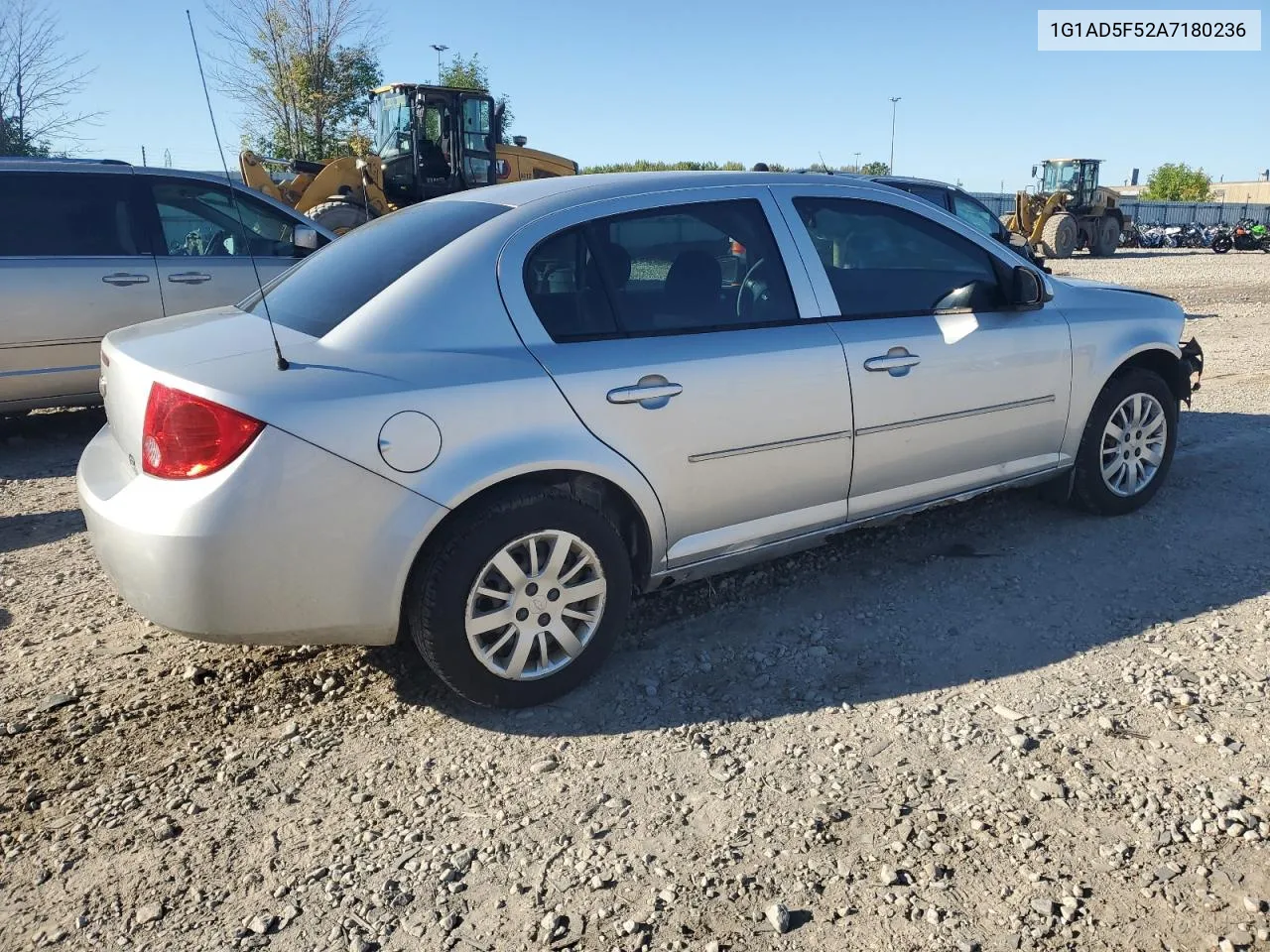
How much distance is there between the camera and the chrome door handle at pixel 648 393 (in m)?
3.21

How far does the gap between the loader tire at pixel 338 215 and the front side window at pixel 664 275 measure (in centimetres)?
1189

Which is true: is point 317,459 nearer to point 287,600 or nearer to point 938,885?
point 287,600

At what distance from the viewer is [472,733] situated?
311 centimetres

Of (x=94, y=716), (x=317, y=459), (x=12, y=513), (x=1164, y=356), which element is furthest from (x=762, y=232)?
(x=12, y=513)

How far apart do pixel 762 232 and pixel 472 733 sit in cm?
210

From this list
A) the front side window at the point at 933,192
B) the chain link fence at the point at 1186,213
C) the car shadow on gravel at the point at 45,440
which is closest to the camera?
the car shadow on gravel at the point at 45,440

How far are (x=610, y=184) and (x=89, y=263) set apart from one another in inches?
174

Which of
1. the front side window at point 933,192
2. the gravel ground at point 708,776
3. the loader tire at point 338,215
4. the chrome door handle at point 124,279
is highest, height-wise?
the loader tire at point 338,215

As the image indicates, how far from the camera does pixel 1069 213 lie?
29453mm

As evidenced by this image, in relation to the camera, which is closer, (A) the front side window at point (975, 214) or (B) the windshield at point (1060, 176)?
(A) the front side window at point (975, 214)

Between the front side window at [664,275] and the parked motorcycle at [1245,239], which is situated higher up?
the front side window at [664,275]

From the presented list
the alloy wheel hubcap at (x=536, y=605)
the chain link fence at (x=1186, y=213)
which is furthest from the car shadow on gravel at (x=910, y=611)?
the chain link fence at (x=1186, y=213)

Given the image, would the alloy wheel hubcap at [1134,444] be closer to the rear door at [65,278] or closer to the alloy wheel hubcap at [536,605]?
the alloy wheel hubcap at [536,605]

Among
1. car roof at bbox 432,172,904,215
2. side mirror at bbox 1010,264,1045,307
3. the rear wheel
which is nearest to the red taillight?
car roof at bbox 432,172,904,215
